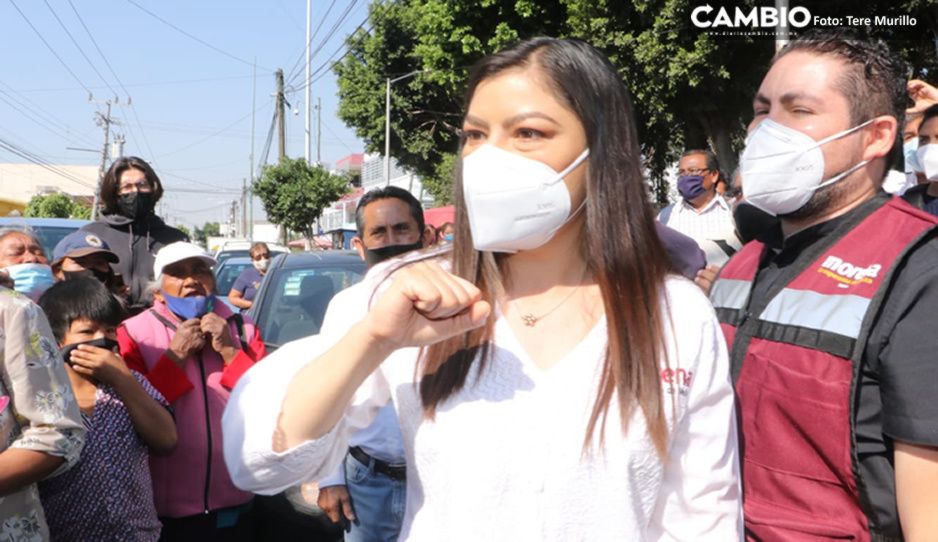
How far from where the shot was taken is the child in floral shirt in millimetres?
2748

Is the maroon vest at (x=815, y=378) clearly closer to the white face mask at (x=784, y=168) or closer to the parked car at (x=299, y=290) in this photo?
the white face mask at (x=784, y=168)

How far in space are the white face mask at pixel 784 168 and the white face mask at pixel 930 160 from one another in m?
2.43

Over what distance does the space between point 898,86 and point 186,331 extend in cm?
257

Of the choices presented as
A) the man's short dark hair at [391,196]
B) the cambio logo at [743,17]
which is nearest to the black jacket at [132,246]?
the man's short dark hair at [391,196]

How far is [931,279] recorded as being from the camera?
1.69 meters

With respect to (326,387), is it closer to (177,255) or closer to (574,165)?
(574,165)

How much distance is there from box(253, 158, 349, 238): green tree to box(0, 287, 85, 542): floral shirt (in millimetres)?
33877

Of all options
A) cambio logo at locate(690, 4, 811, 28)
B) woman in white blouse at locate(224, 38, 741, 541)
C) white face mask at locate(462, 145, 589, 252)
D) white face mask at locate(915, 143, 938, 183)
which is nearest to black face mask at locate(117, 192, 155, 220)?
woman in white blouse at locate(224, 38, 741, 541)

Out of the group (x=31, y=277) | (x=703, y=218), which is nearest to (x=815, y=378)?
(x=31, y=277)

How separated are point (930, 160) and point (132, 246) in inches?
166

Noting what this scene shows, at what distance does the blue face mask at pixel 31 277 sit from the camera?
4031 mm

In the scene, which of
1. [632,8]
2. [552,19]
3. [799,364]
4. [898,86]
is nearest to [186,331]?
[799,364]

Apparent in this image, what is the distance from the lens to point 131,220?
457 cm

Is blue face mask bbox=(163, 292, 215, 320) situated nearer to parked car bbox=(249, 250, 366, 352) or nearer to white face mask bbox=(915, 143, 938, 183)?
parked car bbox=(249, 250, 366, 352)
